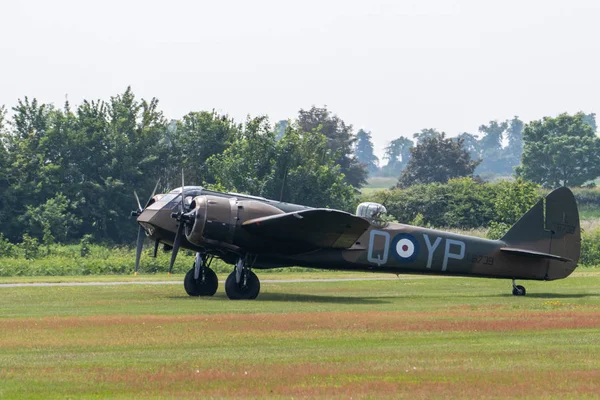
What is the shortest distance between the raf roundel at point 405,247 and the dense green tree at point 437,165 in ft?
357

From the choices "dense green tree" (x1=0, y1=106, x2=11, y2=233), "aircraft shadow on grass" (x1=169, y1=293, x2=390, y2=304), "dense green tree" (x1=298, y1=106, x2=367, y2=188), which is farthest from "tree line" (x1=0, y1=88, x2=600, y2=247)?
"dense green tree" (x1=298, y1=106, x2=367, y2=188)

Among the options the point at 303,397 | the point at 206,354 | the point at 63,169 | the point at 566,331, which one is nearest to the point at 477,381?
the point at 303,397

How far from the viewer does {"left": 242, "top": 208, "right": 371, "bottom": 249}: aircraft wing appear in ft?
88.7

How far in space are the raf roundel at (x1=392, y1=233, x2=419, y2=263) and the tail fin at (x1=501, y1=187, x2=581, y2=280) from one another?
2.91 m

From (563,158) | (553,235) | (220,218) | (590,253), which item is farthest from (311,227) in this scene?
(563,158)

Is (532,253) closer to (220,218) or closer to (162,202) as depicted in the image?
(220,218)

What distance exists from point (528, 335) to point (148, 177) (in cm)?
6361

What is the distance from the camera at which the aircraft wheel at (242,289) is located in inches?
1124

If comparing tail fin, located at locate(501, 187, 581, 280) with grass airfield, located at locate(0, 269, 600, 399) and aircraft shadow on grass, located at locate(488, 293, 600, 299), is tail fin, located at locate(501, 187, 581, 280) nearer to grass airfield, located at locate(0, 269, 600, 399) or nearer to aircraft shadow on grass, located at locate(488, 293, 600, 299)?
aircraft shadow on grass, located at locate(488, 293, 600, 299)

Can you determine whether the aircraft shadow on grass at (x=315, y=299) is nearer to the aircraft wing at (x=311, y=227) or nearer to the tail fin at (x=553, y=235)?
the aircraft wing at (x=311, y=227)

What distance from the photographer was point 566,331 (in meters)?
19.7

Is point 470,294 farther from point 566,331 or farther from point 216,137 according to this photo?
point 216,137

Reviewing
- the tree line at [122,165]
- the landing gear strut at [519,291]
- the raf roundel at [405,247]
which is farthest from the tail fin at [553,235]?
the tree line at [122,165]

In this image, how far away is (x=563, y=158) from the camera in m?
136
